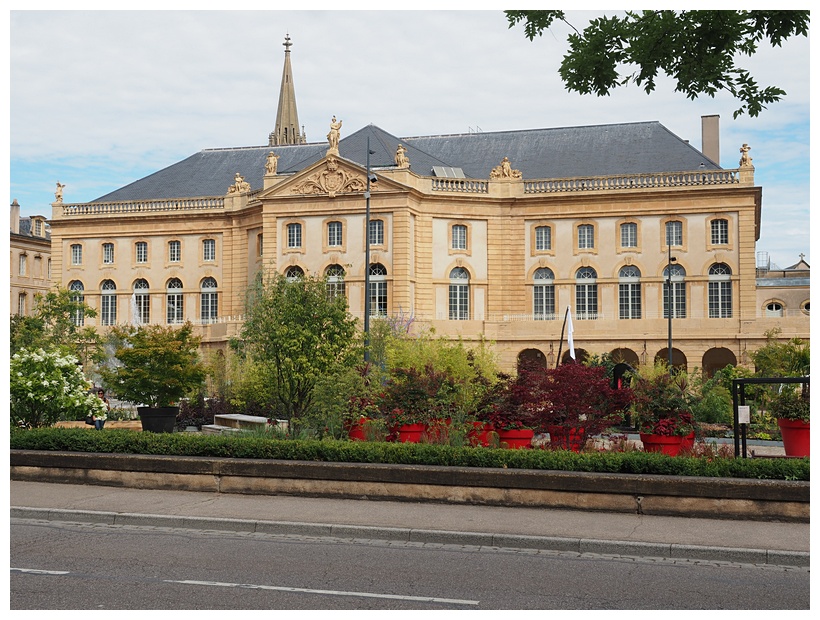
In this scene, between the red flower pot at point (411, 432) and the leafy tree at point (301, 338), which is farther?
the leafy tree at point (301, 338)

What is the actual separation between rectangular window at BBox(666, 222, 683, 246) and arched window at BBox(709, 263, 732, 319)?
2717 millimetres

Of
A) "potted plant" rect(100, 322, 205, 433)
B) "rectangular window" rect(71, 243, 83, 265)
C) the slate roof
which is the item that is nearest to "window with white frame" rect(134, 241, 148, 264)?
"rectangular window" rect(71, 243, 83, 265)

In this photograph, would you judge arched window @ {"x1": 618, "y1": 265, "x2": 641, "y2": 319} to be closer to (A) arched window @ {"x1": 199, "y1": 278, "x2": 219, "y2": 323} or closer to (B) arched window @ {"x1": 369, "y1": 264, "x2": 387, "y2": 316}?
(B) arched window @ {"x1": 369, "y1": 264, "x2": 387, "y2": 316}

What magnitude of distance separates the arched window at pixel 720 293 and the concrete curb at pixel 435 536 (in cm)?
4789

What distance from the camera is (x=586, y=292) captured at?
5822 cm

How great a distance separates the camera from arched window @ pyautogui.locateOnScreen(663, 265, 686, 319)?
5622 cm

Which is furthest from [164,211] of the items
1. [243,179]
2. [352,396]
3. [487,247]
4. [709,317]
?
[352,396]

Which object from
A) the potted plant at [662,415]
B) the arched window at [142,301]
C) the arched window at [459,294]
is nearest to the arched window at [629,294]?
the arched window at [459,294]

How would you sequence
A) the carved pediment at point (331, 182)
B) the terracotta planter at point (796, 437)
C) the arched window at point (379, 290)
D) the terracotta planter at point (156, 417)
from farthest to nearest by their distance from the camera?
the carved pediment at point (331, 182), the arched window at point (379, 290), the terracotta planter at point (156, 417), the terracotta planter at point (796, 437)

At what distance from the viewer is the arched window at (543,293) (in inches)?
2314

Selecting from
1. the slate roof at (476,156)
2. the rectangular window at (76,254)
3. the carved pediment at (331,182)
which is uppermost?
the slate roof at (476,156)

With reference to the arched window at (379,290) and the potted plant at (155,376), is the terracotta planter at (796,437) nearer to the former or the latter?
the potted plant at (155,376)

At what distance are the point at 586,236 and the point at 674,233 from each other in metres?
5.00

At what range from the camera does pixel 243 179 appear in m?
64.5
